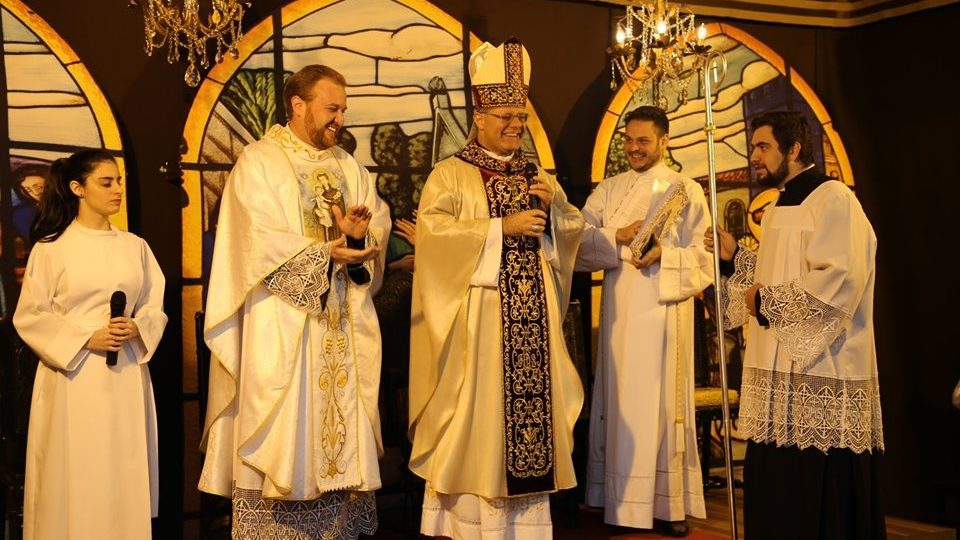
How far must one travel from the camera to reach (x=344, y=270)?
5.79m

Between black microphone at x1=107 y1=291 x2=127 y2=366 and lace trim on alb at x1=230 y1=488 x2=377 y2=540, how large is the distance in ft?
2.69

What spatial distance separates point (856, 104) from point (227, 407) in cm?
571

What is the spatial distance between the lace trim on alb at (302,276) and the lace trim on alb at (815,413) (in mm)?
2150

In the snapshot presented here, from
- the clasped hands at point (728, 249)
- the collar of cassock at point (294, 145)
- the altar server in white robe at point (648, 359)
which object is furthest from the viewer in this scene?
the altar server in white robe at point (648, 359)

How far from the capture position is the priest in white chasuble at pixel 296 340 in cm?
550

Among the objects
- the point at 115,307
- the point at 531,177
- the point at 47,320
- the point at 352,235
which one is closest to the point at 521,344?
the point at 531,177

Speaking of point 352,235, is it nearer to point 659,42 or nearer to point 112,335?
point 112,335

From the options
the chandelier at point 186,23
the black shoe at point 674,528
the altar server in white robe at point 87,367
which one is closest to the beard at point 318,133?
the chandelier at point 186,23

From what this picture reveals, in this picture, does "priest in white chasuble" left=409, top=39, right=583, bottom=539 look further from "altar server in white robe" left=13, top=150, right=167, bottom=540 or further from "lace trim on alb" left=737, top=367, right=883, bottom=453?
"altar server in white robe" left=13, top=150, right=167, bottom=540

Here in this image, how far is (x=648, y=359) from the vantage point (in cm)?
684

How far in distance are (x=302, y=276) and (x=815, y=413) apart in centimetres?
246

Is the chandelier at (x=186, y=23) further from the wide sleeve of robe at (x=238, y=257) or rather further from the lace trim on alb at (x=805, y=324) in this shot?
the lace trim on alb at (x=805, y=324)

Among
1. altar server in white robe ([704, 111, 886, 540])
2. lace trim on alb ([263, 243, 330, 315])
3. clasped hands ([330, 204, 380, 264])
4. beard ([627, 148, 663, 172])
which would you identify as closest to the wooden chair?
beard ([627, 148, 663, 172])

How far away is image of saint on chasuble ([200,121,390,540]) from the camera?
5.50m
